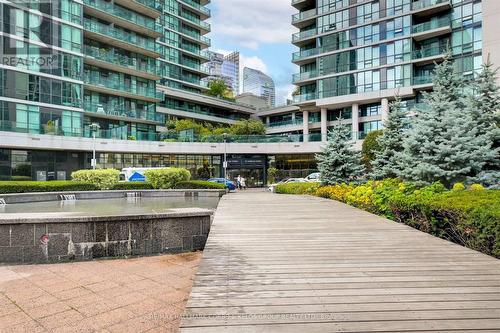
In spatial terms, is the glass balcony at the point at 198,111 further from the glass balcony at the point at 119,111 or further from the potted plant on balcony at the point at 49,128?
the potted plant on balcony at the point at 49,128

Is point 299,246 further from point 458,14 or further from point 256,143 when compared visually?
point 458,14

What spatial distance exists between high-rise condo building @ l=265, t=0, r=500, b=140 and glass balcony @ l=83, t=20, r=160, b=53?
867 inches

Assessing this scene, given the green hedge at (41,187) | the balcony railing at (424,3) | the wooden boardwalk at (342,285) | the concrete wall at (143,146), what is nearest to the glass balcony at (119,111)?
the concrete wall at (143,146)

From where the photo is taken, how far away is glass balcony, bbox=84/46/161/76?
42.1 metres

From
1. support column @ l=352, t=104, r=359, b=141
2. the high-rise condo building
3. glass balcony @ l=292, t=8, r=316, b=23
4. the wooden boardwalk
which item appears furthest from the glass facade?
the wooden boardwalk

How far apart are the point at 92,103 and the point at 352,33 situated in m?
35.5

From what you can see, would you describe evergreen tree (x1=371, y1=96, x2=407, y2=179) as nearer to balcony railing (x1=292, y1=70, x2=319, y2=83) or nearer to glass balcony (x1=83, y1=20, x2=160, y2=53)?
balcony railing (x1=292, y1=70, x2=319, y2=83)

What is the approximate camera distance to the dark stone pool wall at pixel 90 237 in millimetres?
7414

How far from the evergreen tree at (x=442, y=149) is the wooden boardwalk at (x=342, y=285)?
4.79 meters

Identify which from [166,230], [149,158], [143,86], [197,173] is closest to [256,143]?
[197,173]

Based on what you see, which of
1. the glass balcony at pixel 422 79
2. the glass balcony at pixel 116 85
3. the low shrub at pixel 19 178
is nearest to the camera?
the low shrub at pixel 19 178

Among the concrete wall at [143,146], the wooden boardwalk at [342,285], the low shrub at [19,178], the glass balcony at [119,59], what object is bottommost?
the wooden boardwalk at [342,285]

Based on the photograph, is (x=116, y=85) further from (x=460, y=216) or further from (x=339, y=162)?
(x=460, y=216)

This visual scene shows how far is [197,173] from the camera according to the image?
157 feet
